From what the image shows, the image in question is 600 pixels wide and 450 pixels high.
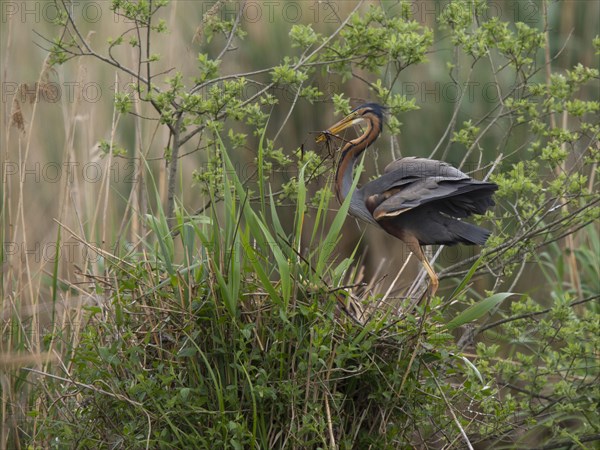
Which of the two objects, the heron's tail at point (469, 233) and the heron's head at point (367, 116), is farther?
the heron's head at point (367, 116)

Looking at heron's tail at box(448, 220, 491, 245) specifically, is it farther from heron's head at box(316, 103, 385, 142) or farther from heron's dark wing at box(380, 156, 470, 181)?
heron's head at box(316, 103, 385, 142)

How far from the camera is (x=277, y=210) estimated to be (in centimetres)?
559

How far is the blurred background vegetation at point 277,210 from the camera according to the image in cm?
301

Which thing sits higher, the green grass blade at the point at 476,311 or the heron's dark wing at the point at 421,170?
the heron's dark wing at the point at 421,170

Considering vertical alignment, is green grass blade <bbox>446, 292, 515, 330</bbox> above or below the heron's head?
below

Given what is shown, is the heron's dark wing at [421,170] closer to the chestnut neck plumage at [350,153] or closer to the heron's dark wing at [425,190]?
the heron's dark wing at [425,190]

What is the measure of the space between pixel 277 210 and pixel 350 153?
6.70 ft

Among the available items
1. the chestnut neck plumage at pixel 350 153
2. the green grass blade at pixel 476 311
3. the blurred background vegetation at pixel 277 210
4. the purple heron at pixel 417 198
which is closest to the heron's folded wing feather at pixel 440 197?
the purple heron at pixel 417 198

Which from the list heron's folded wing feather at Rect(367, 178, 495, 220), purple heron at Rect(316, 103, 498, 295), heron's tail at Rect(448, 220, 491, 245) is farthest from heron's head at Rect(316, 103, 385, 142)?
heron's tail at Rect(448, 220, 491, 245)

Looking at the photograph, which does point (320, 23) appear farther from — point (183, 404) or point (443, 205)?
point (183, 404)

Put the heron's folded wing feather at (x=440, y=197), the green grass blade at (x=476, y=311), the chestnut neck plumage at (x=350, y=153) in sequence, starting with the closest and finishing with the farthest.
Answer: the green grass blade at (x=476, y=311) → the heron's folded wing feather at (x=440, y=197) → the chestnut neck plumage at (x=350, y=153)

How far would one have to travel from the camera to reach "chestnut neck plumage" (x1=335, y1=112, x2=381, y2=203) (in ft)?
11.7

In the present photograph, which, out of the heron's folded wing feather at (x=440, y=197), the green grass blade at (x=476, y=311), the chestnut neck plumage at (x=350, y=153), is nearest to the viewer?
the green grass blade at (x=476, y=311)

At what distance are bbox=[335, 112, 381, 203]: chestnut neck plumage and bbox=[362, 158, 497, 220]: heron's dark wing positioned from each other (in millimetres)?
78
